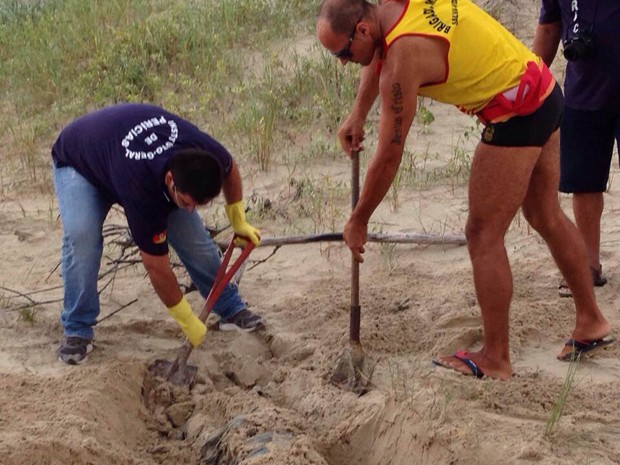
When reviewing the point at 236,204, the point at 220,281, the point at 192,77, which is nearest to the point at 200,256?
the point at 220,281

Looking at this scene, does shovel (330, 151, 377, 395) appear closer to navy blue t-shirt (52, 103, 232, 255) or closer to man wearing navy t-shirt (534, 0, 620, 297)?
navy blue t-shirt (52, 103, 232, 255)

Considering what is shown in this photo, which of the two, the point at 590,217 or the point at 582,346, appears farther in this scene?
the point at 590,217

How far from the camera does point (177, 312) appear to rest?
15.3 ft

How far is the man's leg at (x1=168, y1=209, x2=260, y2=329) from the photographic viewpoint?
16.4 feet

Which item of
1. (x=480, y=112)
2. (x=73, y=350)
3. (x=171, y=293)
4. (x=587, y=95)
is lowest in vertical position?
(x=73, y=350)

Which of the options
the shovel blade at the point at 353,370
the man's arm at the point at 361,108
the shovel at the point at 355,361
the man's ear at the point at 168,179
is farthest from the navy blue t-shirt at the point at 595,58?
the man's ear at the point at 168,179

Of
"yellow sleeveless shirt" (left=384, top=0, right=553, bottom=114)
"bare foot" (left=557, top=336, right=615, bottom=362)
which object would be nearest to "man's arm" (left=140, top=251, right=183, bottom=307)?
"yellow sleeveless shirt" (left=384, top=0, right=553, bottom=114)

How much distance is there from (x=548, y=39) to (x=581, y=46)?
0.37 meters

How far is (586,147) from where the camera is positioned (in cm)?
510

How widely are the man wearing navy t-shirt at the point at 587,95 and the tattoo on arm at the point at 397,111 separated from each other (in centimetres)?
129

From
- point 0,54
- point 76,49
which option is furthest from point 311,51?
point 0,54

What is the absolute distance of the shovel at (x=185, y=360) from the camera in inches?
189

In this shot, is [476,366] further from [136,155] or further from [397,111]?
[136,155]

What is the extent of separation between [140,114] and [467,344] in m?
1.86
